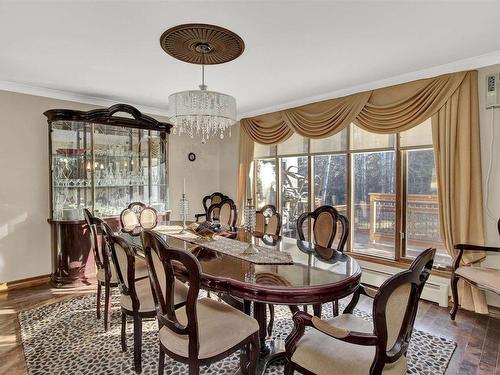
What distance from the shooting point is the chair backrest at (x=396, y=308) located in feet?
4.01

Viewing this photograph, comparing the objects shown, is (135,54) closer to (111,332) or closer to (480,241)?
(111,332)

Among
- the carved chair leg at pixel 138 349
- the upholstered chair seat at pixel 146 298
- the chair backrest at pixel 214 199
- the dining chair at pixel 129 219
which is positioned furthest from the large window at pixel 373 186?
the carved chair leg at pixel 138 349

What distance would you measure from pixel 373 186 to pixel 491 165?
4.02ft

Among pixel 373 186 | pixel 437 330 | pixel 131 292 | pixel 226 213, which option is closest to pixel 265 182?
pixel 226 213

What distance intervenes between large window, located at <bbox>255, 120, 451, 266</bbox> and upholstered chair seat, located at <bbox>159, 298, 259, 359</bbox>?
260cm

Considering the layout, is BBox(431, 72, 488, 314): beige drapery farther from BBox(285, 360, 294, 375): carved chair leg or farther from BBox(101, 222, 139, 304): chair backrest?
BBox(101, 222, 139, 304): chair backrest

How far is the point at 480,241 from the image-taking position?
2961mm

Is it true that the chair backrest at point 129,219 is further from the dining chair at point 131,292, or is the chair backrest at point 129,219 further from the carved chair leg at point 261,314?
the carved chair leg at point 261,314

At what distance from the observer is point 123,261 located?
2.13 metres

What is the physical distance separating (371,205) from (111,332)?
10.6 ft

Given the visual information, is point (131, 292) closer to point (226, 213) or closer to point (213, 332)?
point (213, 332)

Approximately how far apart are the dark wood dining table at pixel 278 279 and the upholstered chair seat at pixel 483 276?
1.31m

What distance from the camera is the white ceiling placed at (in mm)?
2070

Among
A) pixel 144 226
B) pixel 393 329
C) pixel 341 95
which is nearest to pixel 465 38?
pixel 341 95
